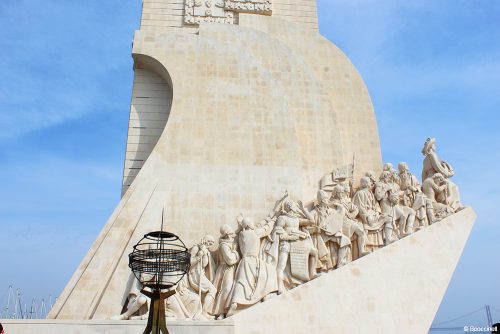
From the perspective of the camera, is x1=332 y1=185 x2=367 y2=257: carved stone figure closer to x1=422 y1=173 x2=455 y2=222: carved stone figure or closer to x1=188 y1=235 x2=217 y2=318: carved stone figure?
x1=422 y1=173 x2=455 y2=222: carved stone figure

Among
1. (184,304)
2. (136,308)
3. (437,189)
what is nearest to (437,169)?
(437,189)

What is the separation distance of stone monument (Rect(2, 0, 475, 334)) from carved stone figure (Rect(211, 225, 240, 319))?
0.8 inches

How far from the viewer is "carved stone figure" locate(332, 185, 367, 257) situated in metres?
8.32

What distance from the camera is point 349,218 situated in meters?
8.56

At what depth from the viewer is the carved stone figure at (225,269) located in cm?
744

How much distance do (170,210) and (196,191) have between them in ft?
1.76

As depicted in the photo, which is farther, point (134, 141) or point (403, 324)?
point (134, 141)

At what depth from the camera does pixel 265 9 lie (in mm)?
11242

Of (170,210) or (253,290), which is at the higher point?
(170,210)

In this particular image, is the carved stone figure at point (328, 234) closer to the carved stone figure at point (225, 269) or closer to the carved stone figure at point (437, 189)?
the carved stone figure at point (225, 269)

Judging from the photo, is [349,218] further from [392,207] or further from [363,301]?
[363,301]

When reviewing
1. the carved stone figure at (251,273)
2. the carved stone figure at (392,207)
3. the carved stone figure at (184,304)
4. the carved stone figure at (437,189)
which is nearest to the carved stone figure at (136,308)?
the carved stone figure at (184,304)

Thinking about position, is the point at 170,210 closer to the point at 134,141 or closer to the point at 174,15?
the point at 134,141

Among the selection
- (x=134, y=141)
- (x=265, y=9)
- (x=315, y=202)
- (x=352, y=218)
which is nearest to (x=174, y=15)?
(x=265, y=9)
